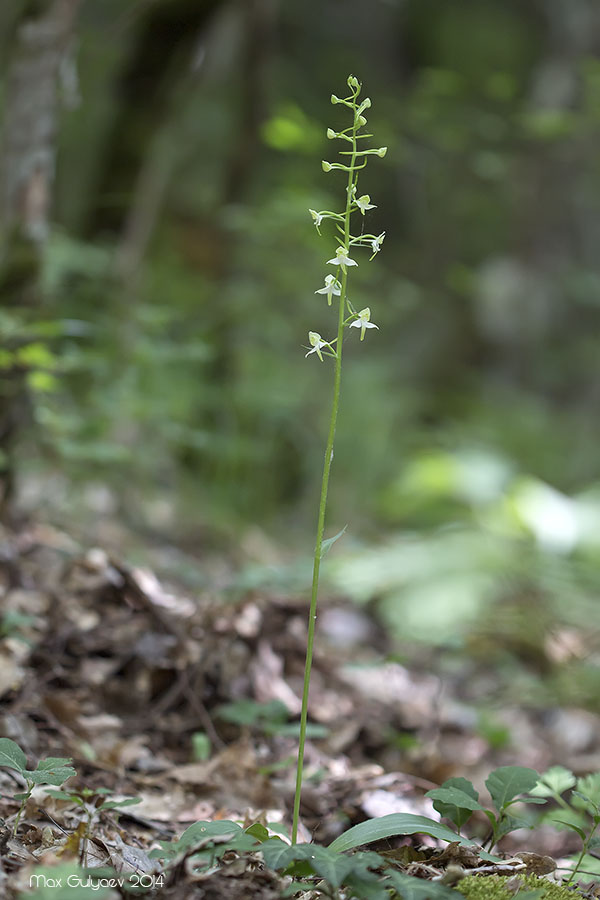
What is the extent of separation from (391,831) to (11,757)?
0.58m

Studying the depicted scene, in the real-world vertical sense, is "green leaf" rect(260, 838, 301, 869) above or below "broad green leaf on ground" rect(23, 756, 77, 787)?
below

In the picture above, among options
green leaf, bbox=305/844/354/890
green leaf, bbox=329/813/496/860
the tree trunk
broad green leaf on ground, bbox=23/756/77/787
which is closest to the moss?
green leaf, bbox=329/813/496/860

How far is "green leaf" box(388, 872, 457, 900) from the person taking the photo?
2.98 ft

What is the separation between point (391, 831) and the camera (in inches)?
42.5

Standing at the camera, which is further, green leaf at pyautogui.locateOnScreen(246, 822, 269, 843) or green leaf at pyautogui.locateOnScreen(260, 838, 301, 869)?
green leaf at pyautogui.locateOnScreen(246, 822, 269, 843)

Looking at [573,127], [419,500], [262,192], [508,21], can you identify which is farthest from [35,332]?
[508,21]

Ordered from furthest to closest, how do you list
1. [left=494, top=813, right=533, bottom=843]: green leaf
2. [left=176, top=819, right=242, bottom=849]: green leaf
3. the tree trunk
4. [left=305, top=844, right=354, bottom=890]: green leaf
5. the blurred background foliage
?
1. the blurred background foliage
2. the tree trunk
3. [left=494, top=813, right=533, bottom=843]: green leaf
4. [left=176, top=819, right=242, bottom=849]: green leaf
5. [left=305, top=844, right=354, bottom=890]: green leaf

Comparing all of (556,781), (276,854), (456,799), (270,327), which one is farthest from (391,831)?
(270,327)

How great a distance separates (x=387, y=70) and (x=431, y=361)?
3331mm

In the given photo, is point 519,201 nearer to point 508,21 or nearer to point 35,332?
point 508,21

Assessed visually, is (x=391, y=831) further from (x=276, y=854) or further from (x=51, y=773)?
(x=51, y=773)

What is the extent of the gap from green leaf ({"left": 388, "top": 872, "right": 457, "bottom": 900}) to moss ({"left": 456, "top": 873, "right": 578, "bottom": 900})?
9 centimetres

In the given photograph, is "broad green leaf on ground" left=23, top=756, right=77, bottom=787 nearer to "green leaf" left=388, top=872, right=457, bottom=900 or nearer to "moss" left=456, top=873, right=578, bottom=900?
"green leaf" left=388, top=872, right=457, bottom=900

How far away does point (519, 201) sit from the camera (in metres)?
7.99
